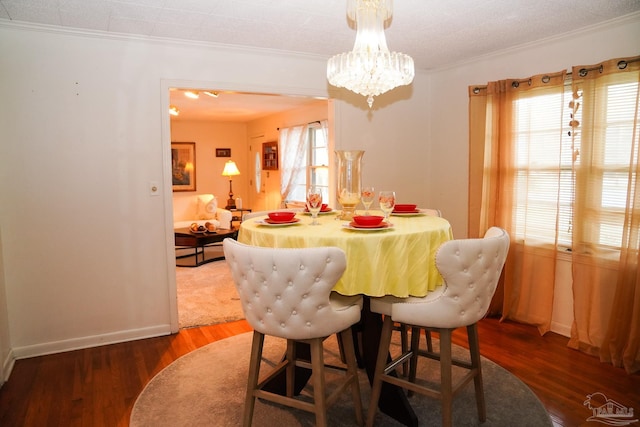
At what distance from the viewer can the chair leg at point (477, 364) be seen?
215 centimetres

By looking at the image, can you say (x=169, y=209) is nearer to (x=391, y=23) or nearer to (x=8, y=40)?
(x=8, y=40)

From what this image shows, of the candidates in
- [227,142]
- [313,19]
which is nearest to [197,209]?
[227,142]

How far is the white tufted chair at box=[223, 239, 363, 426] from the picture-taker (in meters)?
1.74

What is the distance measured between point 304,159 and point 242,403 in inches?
188

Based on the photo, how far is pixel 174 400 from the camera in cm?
245

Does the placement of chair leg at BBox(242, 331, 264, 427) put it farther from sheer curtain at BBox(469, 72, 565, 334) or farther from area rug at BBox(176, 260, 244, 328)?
sheer curtain at BBox(469, 72, 565, 334)

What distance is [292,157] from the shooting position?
7.02 m

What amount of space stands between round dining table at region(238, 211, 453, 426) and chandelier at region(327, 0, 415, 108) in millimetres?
796

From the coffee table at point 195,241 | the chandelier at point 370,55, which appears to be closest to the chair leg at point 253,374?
the chandelier at point 370,55

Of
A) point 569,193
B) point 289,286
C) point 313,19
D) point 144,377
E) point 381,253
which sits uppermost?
point 313,19

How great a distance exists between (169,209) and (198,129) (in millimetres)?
5608

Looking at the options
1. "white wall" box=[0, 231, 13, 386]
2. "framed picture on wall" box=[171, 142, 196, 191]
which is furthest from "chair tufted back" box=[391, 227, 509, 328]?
"framed picture on wall" box=[171, 142, 196, 191]

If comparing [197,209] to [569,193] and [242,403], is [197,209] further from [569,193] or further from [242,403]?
[569,193]

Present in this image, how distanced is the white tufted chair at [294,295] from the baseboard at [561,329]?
2263 mm
